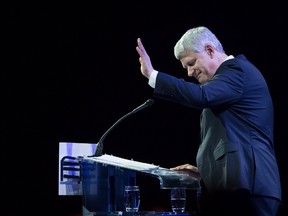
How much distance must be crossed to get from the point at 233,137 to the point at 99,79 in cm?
316

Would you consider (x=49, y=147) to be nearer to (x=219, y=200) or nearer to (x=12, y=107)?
(x=12, y=107)

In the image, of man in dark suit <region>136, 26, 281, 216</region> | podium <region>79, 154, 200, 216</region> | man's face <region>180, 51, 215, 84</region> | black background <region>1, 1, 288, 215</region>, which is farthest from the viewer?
black background <region>1, 1, 288, 215</region>

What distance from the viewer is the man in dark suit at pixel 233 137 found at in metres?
1.99

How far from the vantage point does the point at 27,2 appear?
4.56 metres

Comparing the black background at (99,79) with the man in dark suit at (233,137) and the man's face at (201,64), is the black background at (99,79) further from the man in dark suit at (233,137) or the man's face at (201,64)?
the man in dark suit at (233,137)

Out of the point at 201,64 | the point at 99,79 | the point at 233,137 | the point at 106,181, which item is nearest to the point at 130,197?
the point at 106,181

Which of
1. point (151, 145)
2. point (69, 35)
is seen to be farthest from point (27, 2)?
point (151, 145)

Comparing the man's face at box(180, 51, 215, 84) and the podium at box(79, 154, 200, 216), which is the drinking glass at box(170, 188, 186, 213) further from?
the man's face at box(180, 51, 215, 84)

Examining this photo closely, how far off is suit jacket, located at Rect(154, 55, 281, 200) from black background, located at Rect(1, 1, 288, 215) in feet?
8.59

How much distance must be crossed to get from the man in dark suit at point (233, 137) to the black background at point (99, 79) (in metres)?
2.58

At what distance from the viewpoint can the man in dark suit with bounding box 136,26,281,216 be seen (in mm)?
1989

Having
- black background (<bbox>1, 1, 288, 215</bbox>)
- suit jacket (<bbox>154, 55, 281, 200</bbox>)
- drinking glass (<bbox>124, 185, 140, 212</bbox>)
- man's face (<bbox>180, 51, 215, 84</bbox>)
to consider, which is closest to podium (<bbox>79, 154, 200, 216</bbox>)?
drinking glass (<bbox>124, 185, 140, 212</bbox>)

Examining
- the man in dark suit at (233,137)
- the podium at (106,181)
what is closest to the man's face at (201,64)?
the man in dark suit at (233,137)

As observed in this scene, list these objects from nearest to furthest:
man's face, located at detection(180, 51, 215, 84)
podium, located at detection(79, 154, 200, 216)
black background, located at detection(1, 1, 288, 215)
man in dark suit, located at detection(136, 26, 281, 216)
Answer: man in dark suit, located at detection(136, 26, 281, 216)
podium, located at detection(79, 154, 200, 216)
man's face, located at detection(180, 51, 215, 84)
black background, located at detection(1, 1, 288, 215)
